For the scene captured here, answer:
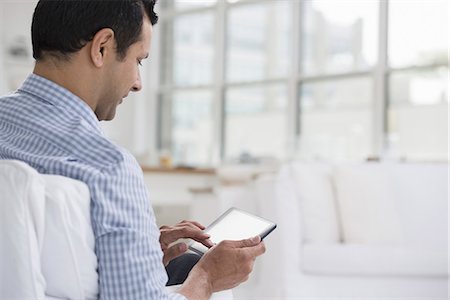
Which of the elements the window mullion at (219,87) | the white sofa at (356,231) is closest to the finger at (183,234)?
the white sofa at (356,231)

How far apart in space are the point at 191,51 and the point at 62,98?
6076 millimetres

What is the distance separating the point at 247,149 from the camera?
21.4 feet

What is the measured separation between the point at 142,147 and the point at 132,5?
632 centimetres

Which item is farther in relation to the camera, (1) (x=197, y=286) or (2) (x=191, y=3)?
(2) (x=191, y=3)

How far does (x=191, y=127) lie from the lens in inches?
279

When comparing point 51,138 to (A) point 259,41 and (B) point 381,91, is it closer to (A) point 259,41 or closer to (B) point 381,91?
(B) point 381,91

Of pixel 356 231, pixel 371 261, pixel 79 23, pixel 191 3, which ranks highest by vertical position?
pixel 191 3

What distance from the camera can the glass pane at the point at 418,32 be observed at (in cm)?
520

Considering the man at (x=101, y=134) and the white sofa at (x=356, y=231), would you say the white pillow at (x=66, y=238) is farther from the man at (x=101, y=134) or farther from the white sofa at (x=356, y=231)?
the white sofa at (x=356, y=231)

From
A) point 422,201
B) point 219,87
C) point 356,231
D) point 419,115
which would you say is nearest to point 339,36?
point 419,115

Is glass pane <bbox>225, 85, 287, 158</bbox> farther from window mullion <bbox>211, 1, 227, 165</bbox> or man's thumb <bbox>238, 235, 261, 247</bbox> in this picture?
man's thumb <bbox>238, 235, 261, 247</bbox>

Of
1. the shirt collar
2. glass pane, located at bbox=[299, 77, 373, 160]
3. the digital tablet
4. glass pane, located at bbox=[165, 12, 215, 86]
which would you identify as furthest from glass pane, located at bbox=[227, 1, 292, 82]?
the shirt collar

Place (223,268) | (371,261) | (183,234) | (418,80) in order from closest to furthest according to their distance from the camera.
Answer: (223,268)
(183,234)
(371,261)
(418,80)

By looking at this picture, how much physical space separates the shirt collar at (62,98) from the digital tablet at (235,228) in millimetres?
436
